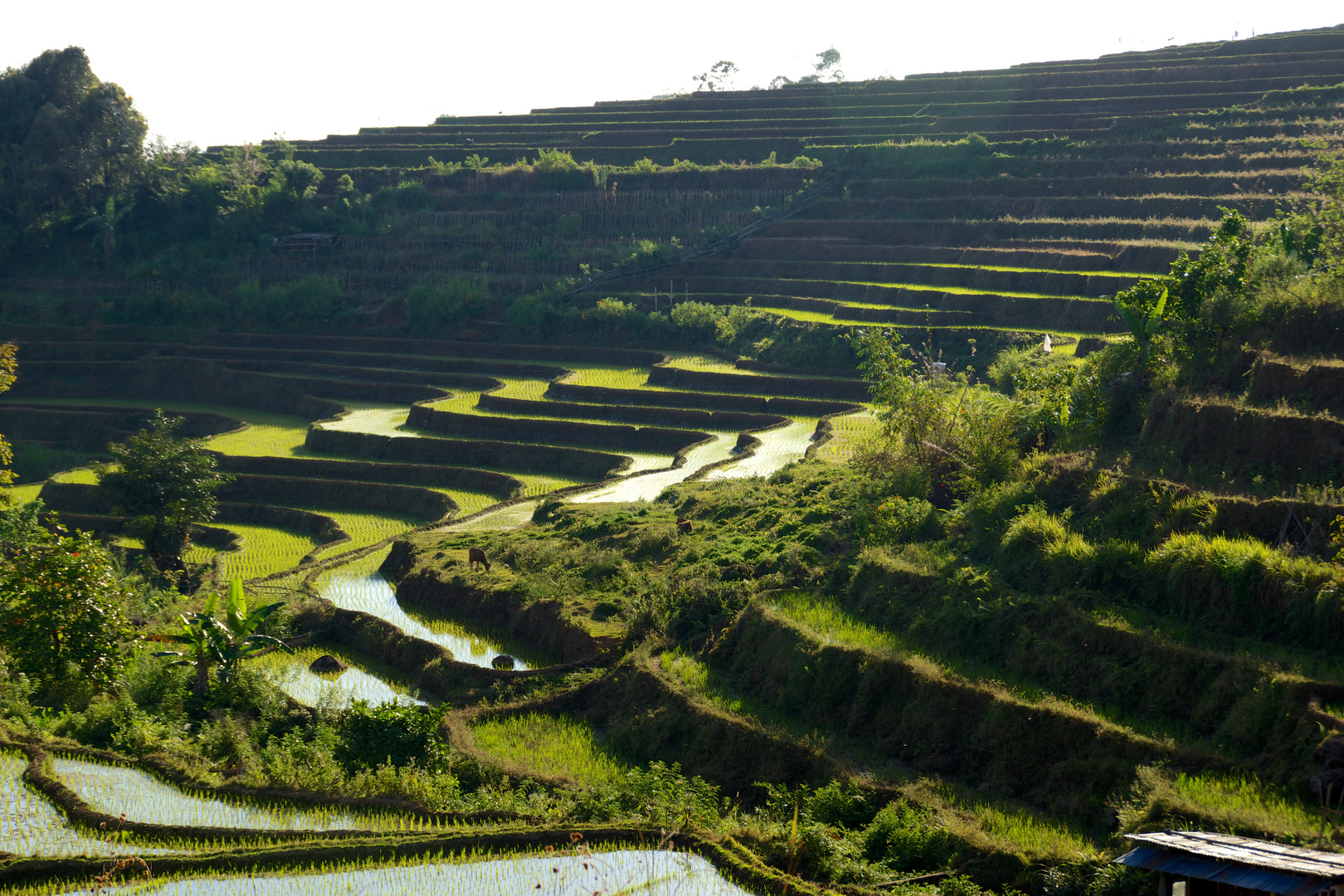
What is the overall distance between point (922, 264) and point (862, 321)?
445 cm

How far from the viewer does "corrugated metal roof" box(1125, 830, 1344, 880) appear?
570 centimetres

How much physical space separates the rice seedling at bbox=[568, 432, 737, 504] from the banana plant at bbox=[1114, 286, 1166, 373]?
9168 millimetres

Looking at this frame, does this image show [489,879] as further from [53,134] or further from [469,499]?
[53,134]

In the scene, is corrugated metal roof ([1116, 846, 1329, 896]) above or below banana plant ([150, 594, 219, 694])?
above

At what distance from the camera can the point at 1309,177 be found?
2952 centimetres

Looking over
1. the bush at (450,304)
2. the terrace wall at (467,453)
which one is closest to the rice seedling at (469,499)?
the terrace wall at (467,453)

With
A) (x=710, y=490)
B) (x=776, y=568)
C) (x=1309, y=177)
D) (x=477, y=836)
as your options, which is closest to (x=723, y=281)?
(x=1309, y=177)

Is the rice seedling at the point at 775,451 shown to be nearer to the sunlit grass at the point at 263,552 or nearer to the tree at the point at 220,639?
the sunlit grass at the point at 263,552

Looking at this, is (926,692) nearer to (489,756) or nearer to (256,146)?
(489,756)

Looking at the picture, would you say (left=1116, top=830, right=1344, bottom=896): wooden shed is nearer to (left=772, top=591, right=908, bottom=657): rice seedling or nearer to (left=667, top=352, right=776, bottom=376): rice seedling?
(left=772, top=591, right=908, bottom=657): rice seedling

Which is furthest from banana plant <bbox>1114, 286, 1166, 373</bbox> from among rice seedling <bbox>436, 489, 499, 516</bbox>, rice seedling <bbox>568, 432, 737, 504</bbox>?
rice seedling <bbox>436, 489, 499, 516</bbox>

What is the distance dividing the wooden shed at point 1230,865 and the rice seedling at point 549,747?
17.3ft

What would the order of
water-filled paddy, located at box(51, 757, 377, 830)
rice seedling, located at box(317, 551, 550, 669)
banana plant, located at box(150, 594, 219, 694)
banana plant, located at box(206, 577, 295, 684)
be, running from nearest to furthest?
water-filled paddy, located at box(51, 757, 377, 830) → banana plant, located at box(150, 594, 219, 694) → banana plant, located at box(206, 577, 295, 684) → rice seedling, located at box(317, 551, 550, 669)

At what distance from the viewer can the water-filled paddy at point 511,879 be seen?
7.61 m
